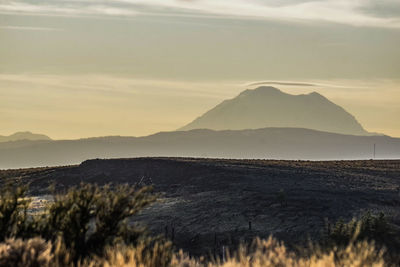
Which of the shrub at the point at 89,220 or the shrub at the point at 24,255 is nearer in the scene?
the shrub at the point at 24,255

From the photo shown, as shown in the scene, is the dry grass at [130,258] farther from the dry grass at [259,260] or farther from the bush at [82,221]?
the bush at [82,221]

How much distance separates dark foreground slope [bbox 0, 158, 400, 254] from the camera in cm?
4359

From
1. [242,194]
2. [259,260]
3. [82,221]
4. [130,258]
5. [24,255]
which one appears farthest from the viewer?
[242,194]

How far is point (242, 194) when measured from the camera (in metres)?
55.2

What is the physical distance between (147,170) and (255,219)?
96.7ft

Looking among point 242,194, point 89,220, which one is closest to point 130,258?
point 89,220

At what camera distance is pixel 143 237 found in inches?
651

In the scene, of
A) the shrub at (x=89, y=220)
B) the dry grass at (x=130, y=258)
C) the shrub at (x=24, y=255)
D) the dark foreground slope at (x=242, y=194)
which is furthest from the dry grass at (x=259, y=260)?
the dark foreground slope at (x=242, y=194)

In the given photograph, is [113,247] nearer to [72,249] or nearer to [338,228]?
[72,249]

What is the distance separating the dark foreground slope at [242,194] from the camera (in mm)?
43594

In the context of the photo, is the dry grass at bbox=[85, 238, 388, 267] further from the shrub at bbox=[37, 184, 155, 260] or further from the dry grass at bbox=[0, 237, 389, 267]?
the shrub at bbox=[37, 184, 155, 260]

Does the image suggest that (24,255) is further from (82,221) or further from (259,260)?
(259,260)

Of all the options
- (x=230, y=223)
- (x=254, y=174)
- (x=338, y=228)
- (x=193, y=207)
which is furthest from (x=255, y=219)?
(x=254, y=174)

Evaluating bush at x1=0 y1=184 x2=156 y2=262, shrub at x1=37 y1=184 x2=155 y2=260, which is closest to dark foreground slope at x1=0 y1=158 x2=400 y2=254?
bush at x1=0 y1=184 x2=156 y2=262
